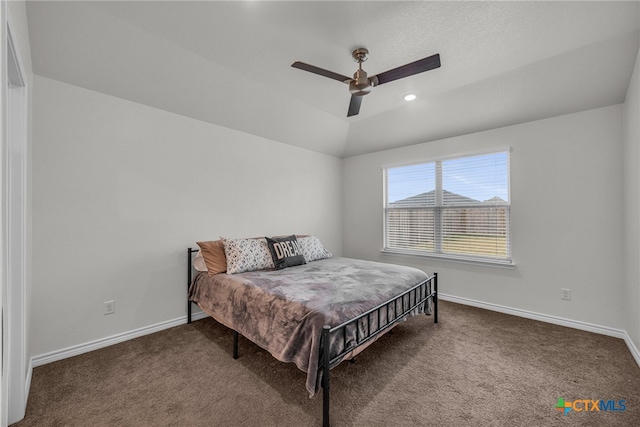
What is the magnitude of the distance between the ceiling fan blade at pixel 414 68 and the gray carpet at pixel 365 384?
7.69 feet

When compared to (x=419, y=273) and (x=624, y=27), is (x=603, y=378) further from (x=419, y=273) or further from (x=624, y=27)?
(x=624, y=27)

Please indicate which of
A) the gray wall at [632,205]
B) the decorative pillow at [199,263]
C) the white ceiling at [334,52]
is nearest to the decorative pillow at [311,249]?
the decorative pillow at [199,263]

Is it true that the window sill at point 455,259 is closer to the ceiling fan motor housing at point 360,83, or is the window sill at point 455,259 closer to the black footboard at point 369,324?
the black footboard at point 369,324

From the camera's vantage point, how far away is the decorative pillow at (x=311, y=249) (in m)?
3.63

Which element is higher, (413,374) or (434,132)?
(434,132)

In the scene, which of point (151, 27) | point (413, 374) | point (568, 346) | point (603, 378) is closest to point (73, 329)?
point (151, 27)

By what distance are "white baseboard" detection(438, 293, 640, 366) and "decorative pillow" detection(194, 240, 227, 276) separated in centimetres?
307

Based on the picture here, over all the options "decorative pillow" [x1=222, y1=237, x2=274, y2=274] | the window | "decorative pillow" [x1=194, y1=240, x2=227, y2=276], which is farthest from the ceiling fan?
the window

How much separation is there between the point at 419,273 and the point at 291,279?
1.38 metres

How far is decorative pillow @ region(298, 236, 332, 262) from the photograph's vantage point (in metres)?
3.63

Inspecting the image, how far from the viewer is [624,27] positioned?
2061 mm

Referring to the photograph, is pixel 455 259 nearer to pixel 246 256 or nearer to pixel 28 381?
pixel 246 256

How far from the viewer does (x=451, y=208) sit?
13.0ft

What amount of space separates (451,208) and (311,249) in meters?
2.09
